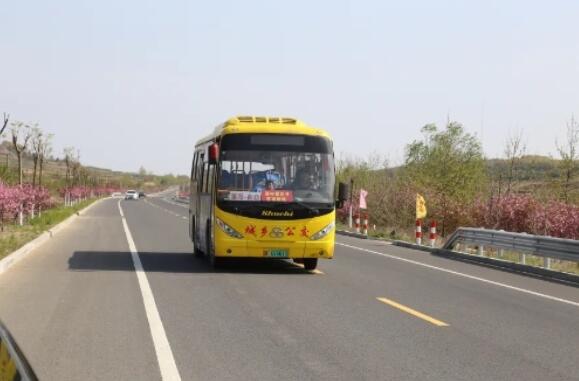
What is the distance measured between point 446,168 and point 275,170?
3878cm

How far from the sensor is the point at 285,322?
365 inches

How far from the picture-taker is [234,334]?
847 cm

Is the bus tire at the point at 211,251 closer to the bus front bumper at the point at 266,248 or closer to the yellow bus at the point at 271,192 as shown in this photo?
the yellow bus at the point at 271,192

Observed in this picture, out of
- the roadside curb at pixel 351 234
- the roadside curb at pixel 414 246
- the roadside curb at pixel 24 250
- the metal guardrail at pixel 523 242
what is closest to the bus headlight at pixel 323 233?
the metal guardrail at pixel 523 242

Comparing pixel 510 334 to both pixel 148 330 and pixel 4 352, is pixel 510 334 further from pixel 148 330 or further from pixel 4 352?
pixel 4 352

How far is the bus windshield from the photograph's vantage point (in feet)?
49.7

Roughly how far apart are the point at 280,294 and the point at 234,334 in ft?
11.3

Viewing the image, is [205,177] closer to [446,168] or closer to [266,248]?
[266,248]

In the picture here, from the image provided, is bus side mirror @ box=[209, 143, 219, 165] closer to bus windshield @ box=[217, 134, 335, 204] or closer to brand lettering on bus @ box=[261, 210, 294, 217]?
bus windshield @ box=[217, 134, 335, 204]

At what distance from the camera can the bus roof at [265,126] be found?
15.6 meters

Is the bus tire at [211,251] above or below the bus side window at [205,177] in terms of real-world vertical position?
below

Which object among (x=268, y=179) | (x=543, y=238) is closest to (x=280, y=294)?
(x=268, y=179)

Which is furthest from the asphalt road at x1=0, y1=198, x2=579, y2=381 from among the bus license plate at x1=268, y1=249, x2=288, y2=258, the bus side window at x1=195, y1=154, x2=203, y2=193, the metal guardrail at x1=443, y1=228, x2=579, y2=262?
the bus side window at x1=195, y1=154, x2=203, y2=193

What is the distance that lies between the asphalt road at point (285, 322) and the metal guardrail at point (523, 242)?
4.33 ft
